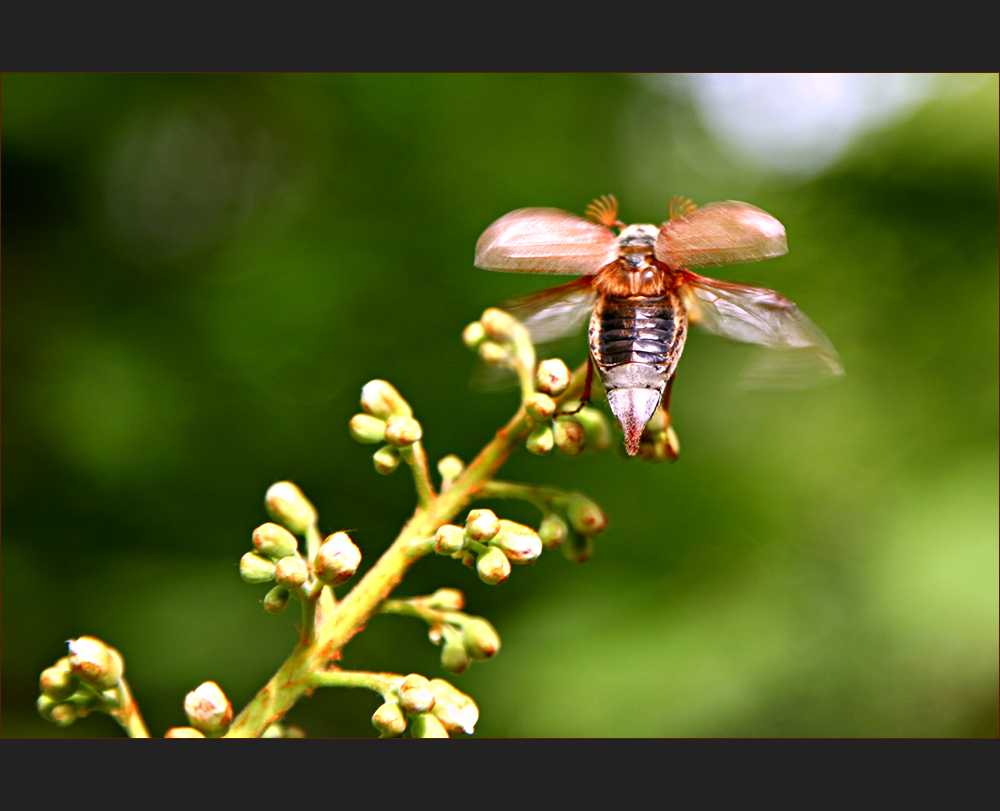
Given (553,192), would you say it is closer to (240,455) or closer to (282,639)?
(240,455)

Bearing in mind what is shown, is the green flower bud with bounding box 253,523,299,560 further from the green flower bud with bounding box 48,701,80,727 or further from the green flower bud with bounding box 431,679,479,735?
the green flower bud with bounding box 48,701,80,727

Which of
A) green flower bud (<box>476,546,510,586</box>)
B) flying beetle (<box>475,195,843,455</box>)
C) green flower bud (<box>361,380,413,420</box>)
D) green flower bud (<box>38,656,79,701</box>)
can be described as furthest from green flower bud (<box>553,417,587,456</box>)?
green flower bud (<box>38,656,79,701</box>)

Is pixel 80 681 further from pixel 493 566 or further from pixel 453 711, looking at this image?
pixel 493 566

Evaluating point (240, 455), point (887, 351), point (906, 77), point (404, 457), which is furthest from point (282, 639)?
point (906, 77)

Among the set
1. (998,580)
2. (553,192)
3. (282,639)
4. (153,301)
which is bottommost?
(282,639)

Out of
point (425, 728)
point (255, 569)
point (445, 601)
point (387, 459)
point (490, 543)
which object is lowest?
point (425, 728)

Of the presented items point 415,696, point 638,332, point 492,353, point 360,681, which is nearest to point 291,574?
point 360,681
